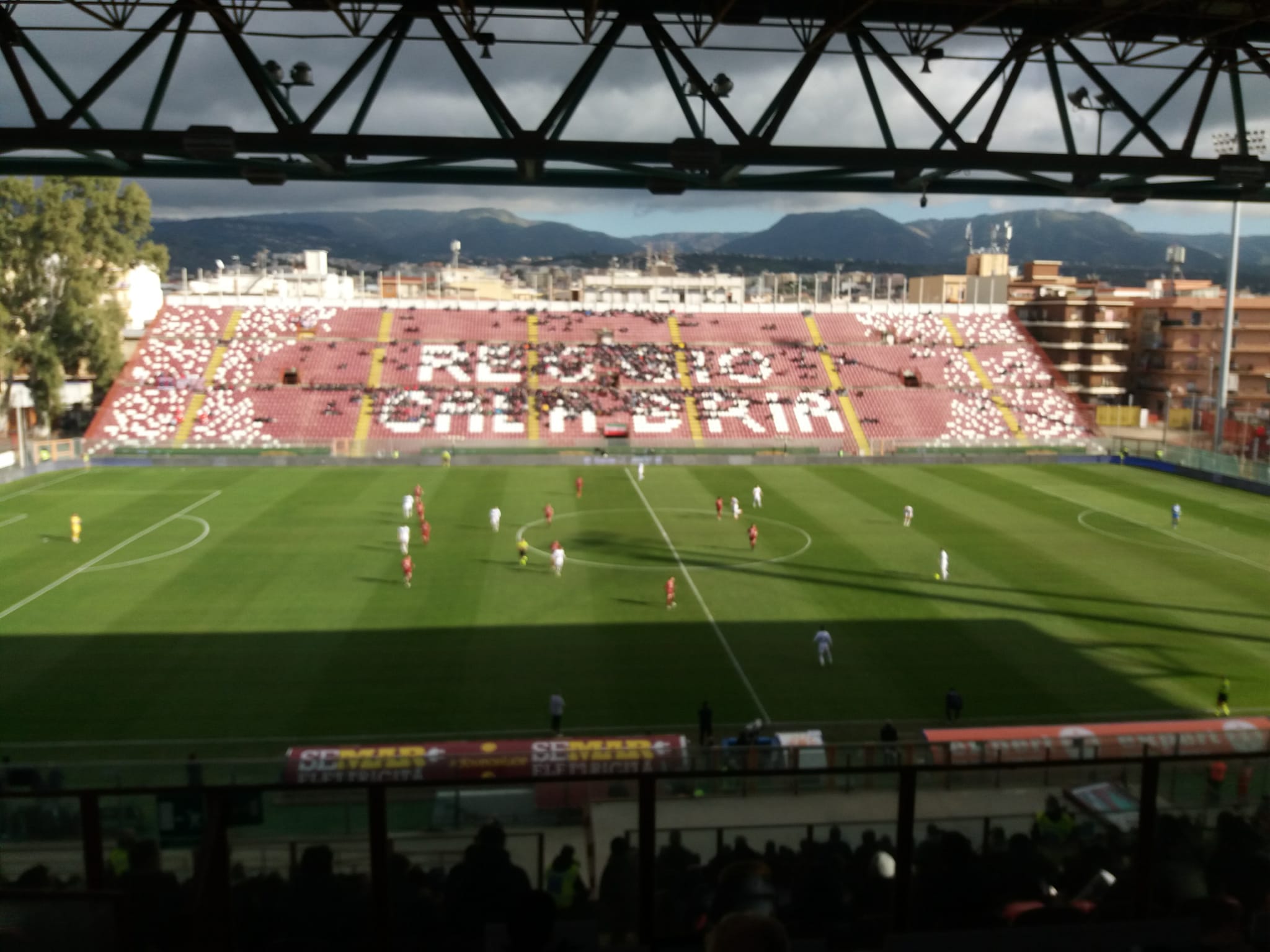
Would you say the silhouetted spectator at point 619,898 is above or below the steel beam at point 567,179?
below

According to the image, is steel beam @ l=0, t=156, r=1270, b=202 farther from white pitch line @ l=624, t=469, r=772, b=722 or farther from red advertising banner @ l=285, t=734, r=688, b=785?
white pitch line @ l=624, t=469, r=772, b=722

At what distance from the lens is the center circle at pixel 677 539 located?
28156 mm

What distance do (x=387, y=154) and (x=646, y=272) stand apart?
369 feet

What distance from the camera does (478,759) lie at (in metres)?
13.8

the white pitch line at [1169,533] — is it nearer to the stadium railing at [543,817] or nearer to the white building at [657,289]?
the stadium railing at [543,817]

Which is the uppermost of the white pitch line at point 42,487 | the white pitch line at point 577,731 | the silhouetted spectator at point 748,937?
the silhouetted spectator at point 748,937

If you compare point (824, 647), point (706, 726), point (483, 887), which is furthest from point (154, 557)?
point (483, 887)

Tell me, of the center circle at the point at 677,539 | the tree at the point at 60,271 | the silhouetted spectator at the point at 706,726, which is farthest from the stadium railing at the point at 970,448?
the tree at the point at 60,271

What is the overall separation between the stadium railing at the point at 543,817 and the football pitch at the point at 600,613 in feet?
37.1

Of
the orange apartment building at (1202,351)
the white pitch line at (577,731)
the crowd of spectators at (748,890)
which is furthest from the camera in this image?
the orange apartment building at (1202,351)

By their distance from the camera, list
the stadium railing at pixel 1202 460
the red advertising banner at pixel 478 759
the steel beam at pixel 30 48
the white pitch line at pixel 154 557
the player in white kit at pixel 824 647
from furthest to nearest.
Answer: the stadium railing at pixel 1202 460 → the white pitch line at pixel 154 557 → the player in white kit at pixel 824 647 → the red advertising banner at pixel 478 759 → the steel beam at pixel 30 48

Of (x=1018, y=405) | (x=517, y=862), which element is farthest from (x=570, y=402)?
(x=517, y=862)

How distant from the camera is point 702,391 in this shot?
56.8 meters

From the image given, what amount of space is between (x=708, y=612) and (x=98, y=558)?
17575mm
